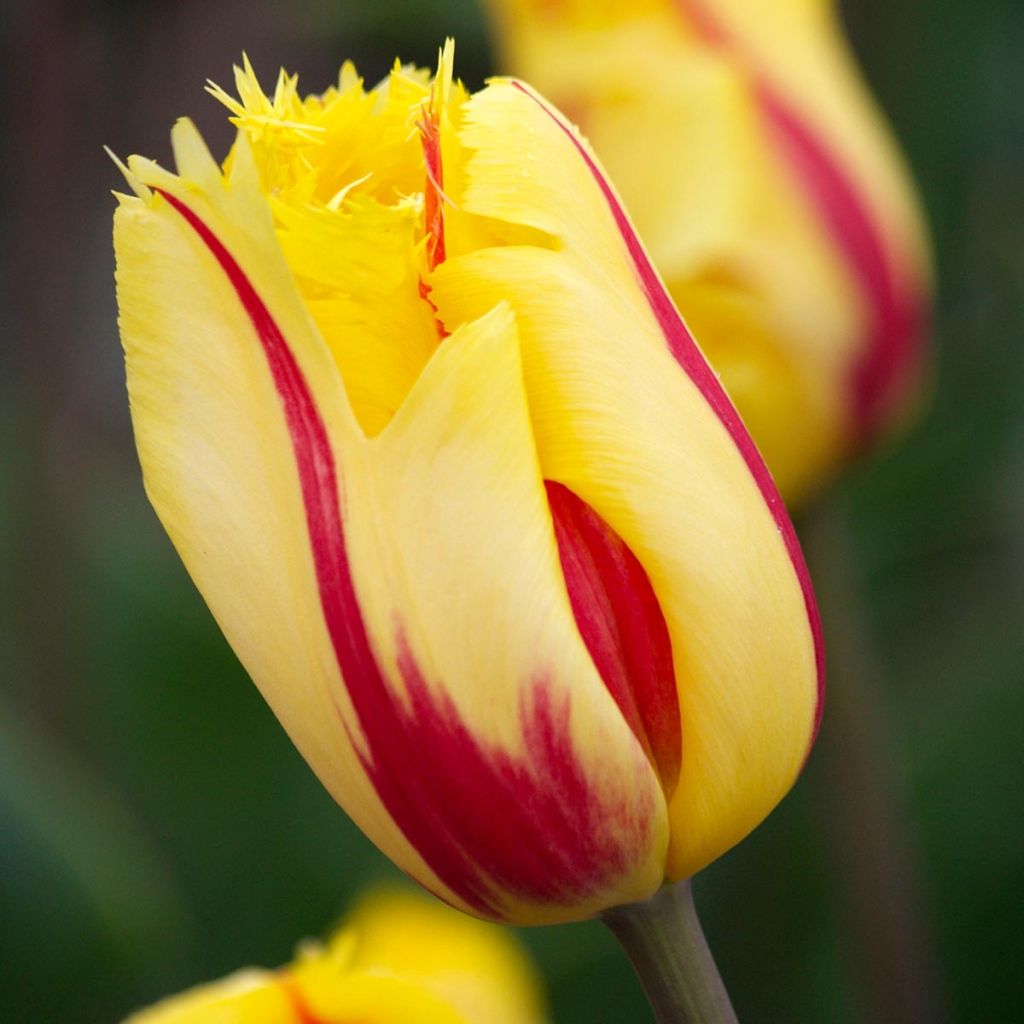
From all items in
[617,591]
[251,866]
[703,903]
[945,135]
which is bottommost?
[703,903]

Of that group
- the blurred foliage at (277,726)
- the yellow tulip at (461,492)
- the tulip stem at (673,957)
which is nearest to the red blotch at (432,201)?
the yellow tulip at (461,492)

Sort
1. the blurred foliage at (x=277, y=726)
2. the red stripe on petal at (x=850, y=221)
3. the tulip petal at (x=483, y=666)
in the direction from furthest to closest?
the blurred foliage at (x=277, y=726)
the red stripe on petal at (x=850, y=221)
the tulip petal at (x=483, y=666)

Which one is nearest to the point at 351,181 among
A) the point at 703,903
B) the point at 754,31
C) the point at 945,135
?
the point at 754,31

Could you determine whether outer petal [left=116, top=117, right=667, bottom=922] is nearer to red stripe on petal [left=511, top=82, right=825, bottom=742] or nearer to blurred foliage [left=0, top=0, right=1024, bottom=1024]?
red stripe on petal [left=511, top=82, right=825, bottom=742]

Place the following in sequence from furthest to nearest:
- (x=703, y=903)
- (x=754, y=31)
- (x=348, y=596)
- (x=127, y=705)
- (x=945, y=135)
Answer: (x=945, y=135) < (x=127, y=705) < (x=703, y=903) < (x=754, y=31) < (x=348, y=596)

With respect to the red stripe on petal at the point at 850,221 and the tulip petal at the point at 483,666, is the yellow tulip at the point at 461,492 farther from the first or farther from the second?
the red stripe on petal at the point at 850,221

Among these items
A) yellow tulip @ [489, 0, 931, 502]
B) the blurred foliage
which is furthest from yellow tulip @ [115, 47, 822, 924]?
the blurred foliage

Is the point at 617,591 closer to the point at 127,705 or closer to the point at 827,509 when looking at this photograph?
the point at 827,509

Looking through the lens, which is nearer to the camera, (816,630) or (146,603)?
(816,630)
